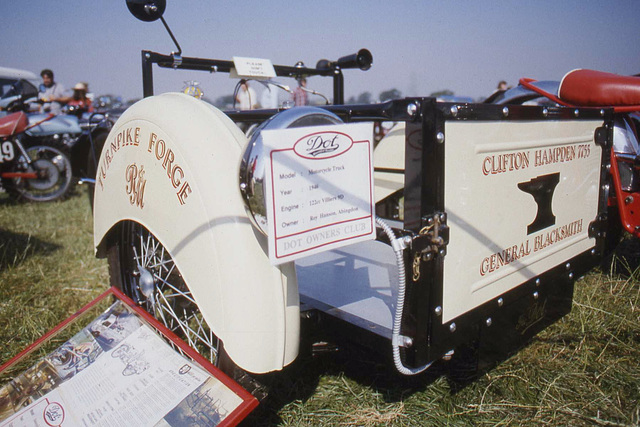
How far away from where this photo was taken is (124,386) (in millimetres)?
1360

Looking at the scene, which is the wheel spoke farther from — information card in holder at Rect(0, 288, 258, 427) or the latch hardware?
the latch hardware

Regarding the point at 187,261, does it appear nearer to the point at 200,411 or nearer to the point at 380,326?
the point at 200,411

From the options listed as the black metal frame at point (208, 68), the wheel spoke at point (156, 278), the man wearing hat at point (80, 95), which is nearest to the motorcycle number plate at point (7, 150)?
the man wearing hat at point (80, 95)

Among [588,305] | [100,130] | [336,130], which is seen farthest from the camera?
[100,130]

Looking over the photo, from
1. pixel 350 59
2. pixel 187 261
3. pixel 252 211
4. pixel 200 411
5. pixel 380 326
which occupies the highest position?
pixel 350 59

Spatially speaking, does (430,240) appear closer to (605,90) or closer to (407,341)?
(407,341)

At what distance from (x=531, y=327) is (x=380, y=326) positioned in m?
0.63

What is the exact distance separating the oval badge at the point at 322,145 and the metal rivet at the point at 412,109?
0.15m

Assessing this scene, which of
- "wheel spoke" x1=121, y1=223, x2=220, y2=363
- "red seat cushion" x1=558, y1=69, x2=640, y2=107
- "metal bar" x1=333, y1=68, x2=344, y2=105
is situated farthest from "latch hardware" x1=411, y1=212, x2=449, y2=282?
"metal bar" x1=333, y1=68, x2=344, y2=105

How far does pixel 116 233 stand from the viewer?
6.49 feet

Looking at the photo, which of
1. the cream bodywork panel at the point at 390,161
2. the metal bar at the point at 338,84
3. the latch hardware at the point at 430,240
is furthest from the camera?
the metal bar at the point at 338,84

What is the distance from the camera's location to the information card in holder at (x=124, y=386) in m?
1.25

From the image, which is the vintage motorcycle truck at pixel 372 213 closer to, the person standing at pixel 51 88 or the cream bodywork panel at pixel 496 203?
the cream bodywork panel at pixel 496 203

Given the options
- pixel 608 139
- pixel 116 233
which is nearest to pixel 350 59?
pixel 608 139
